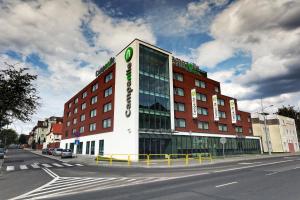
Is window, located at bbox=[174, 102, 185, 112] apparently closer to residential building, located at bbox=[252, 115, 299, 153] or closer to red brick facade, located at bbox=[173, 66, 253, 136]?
red brick facade, located at bbox=[173, 66, 253, 136]

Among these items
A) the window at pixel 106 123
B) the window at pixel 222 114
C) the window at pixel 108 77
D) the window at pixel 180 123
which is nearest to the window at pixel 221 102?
the window at pixel 222 114

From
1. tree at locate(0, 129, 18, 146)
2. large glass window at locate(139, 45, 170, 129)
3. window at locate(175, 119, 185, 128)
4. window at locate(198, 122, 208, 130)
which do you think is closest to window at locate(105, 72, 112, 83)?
large glass window at locate(139, 45, 170, 129)

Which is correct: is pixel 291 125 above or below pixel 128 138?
above

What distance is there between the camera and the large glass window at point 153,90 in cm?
3359

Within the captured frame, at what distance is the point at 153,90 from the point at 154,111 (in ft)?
11.7

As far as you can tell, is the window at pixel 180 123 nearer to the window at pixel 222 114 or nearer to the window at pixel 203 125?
the window at pixel 203 125

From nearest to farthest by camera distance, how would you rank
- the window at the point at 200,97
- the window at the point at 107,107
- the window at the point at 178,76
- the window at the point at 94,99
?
1. the window at the point at 107,107
2. the window at the point at 178,76
3. the window at the point at 200,97
4. the window at the point at 94,99

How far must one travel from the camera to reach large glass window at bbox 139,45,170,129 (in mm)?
33594

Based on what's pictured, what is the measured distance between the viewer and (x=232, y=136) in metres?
49.4

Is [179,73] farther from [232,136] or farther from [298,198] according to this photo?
[298,198]

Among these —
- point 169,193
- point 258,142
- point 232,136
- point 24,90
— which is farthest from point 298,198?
point 258,142

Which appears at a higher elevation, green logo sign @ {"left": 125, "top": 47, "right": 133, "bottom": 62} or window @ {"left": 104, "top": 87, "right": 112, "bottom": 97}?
green logo sign @ {"left": 125, "top": 47, "right": 133, "bottom": 62}

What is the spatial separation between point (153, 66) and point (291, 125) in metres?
56.6

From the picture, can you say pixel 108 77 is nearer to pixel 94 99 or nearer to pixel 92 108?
pixel 94 99
